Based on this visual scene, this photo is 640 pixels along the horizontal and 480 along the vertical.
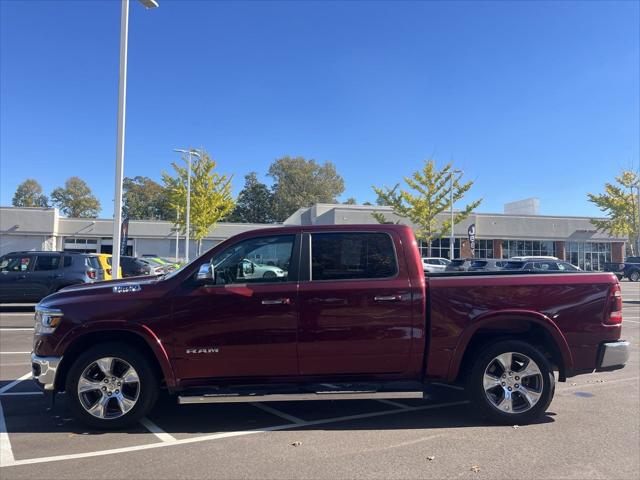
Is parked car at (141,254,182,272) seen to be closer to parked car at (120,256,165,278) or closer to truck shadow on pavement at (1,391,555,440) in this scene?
parked car at (120,256,165,278)

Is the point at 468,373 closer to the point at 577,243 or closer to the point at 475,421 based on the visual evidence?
the point at 475,421

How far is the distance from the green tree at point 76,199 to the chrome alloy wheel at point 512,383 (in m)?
99.4

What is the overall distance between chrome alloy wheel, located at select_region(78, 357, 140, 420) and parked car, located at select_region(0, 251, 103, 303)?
33.2 feet

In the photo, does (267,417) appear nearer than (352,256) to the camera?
No

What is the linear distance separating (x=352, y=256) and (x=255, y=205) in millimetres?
82726

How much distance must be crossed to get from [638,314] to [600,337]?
43.1 feet

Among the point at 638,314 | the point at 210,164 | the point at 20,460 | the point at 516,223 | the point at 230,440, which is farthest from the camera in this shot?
the point at 516,223

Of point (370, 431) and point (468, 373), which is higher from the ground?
point (468, 373)

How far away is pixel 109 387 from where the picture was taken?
16.1 feet

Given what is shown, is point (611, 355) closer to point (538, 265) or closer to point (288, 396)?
point (288, 396)

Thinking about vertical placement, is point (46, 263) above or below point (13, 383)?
above

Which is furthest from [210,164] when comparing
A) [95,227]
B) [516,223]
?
[516,223]

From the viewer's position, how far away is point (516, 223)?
1855 inches

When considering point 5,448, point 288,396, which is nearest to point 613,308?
point 288,396
